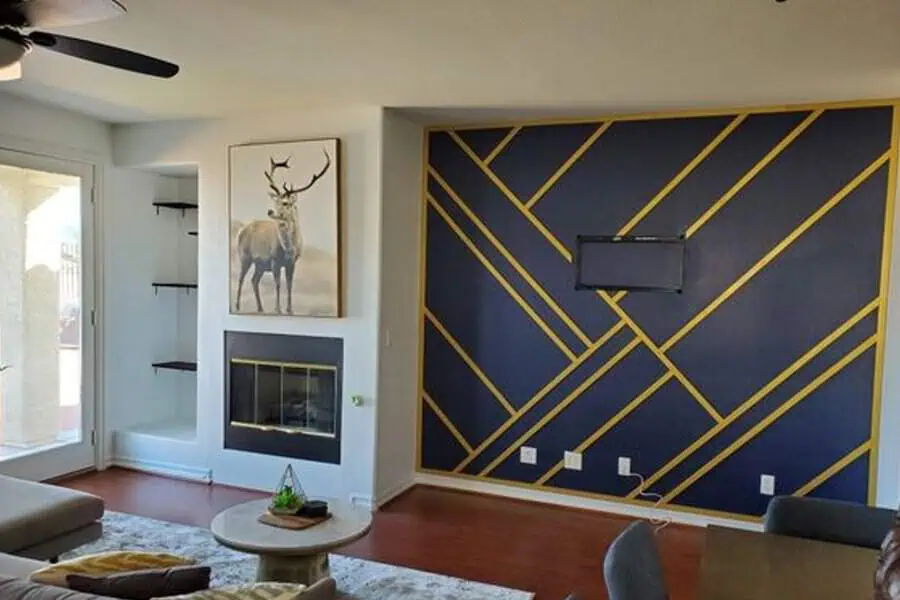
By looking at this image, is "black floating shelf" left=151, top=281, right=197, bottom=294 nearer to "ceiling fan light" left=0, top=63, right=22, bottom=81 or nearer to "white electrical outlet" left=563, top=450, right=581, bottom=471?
"ceiling fan light" left=0, top=63, right=22, bottom=81

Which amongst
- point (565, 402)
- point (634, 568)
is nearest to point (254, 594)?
point (634, 568)

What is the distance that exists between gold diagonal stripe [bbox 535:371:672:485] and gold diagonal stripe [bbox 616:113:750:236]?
1.00 meters

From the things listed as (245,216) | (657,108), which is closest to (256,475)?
(245,216)

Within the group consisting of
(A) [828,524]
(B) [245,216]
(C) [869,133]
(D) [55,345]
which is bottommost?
(A) [828,524]

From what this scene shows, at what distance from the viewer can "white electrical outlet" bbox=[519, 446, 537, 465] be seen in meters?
4.85

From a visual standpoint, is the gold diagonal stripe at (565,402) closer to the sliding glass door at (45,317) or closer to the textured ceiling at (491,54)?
the textured ceiling at (491,54)

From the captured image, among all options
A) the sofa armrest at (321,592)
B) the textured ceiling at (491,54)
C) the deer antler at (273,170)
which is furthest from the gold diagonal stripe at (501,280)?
the sofa armrest at (321,592)

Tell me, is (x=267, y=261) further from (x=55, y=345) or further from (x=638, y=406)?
(x=638, y=406)

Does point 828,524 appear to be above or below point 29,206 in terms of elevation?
below

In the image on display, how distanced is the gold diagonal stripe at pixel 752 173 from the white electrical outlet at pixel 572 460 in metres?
1.63

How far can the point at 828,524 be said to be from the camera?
231 centimetres

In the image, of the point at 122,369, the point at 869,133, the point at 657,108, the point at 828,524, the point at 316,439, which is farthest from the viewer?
the point at 122,369

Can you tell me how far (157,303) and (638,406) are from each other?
12.8ft

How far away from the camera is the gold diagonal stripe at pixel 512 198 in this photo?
15.5 ft
